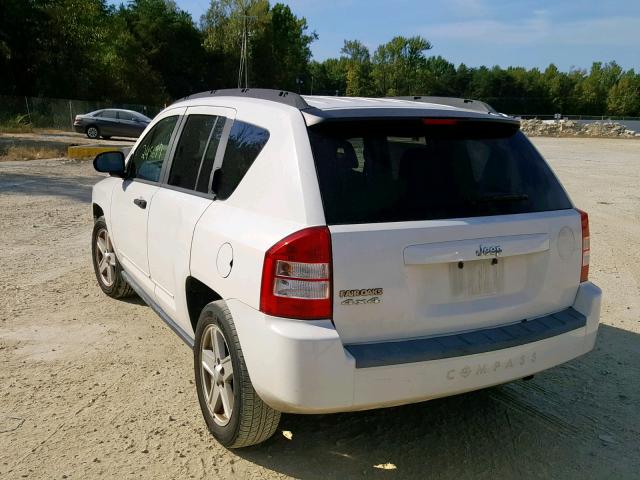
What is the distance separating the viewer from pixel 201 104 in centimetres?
399

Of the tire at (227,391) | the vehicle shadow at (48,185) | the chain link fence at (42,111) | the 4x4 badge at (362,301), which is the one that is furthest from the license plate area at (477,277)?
the chain link fence at (42,111)

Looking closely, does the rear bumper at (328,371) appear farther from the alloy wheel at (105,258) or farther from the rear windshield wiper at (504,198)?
the alloy wheel at (105,258)

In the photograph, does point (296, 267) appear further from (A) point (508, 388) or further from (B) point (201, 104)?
(A) point (508, 388)

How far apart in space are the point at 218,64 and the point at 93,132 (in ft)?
156

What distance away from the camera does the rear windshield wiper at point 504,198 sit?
3.04 meters

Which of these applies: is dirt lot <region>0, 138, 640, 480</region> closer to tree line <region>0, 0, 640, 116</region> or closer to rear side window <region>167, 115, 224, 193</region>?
rear side window <region>167, 115, 224, 193</region>

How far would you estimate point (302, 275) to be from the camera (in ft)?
8.57

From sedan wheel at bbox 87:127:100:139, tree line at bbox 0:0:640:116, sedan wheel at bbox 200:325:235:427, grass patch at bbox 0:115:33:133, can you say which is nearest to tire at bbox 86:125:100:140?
sedan wheel at bbox 87:127:100:139

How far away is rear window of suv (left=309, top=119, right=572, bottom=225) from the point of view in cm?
278

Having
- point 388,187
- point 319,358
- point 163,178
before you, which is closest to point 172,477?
point 319,358

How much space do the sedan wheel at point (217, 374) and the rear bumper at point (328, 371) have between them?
303mm

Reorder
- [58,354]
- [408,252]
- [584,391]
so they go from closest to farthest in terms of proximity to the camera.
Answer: [408,252], [584,391], [58,354]

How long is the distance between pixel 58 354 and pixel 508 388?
3193 mm

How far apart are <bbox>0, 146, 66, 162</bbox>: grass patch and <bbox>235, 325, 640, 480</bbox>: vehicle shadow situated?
1876cm
